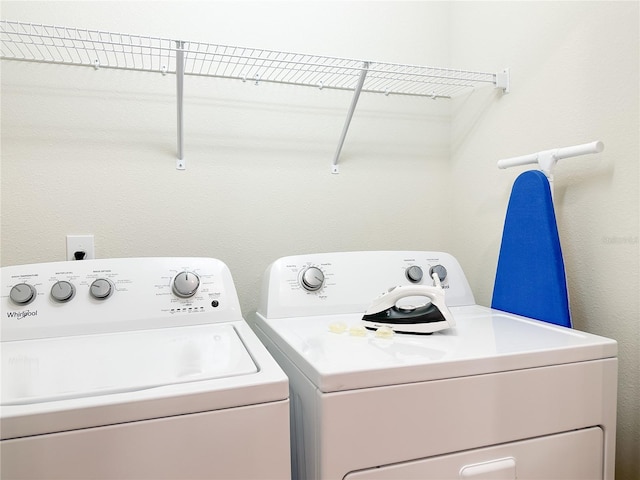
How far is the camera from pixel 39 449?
0.59 m

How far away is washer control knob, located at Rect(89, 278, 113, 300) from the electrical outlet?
283mm

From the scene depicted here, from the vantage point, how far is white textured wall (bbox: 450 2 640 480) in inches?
40.2

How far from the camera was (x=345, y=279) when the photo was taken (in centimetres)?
129

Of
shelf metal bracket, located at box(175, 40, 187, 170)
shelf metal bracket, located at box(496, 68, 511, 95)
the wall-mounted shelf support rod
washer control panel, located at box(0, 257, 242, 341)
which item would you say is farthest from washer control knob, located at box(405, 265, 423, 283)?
shelf metal bracket, located at box(175, 40, 187, 170)

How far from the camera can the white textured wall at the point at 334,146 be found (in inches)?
42.7

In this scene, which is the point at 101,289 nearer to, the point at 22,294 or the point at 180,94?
the point at 22,294

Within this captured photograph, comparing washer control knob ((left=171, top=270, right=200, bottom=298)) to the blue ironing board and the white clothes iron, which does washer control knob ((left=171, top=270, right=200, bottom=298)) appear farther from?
the blue ironing board

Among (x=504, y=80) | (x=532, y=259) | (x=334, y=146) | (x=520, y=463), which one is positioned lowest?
(x=520, y=463)

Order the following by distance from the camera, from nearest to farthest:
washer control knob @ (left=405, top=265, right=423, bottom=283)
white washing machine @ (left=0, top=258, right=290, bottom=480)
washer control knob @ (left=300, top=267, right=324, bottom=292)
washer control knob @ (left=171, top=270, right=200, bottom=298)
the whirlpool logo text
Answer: white washing machine @ (left=0, top=258, right=290, bottom=480) → the whirlpool logo text → washer control knob @ (left=171, top=270, right=200, bottom=298) → washer control knob @ (left=300, top=267, right=324, bottom=292) → washer control knob @ (left=405, top=265, right=423, bottom=283)

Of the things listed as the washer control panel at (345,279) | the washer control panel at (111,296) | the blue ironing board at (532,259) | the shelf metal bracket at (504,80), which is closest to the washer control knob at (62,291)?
the washer control panel at (111,296)

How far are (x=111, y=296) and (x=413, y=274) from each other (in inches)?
34.1

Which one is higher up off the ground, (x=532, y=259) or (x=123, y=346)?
(x=532, y=259)

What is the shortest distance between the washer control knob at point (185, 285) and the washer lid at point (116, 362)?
0.10 meters

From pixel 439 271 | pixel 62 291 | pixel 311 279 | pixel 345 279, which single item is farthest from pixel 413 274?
pixel 62 291
